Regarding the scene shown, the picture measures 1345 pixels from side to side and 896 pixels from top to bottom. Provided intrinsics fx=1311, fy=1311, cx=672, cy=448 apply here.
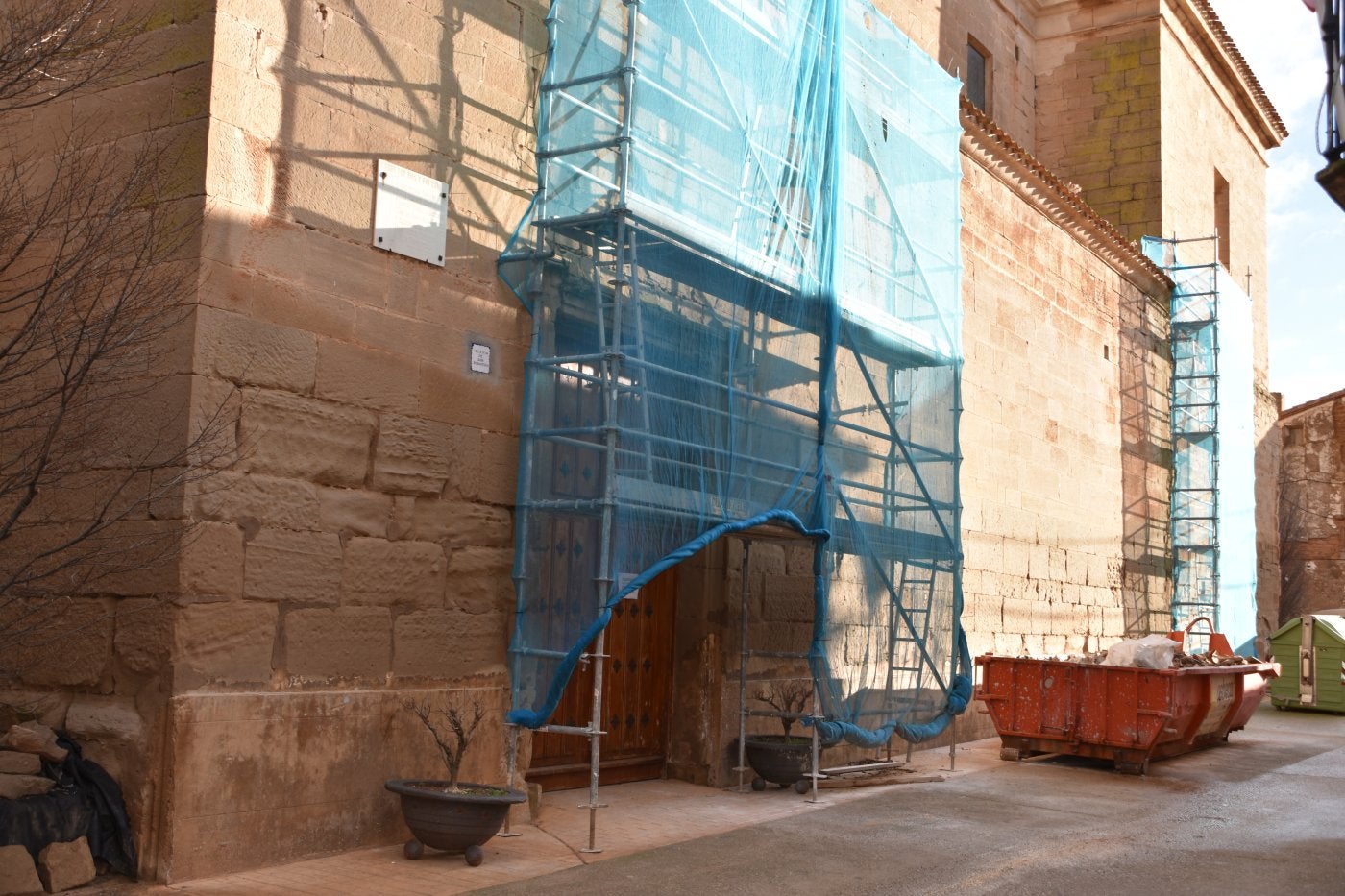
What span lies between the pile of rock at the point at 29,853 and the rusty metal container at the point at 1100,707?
820 centimetres

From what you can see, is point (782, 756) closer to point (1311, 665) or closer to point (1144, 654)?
point (1144, 654)

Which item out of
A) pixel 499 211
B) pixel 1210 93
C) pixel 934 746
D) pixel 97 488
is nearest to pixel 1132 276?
pixel 1210 93

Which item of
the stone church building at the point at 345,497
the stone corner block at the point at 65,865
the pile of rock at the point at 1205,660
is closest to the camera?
the stone corner block at the point at 65,865

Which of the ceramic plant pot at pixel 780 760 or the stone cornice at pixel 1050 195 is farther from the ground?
the stone cornice at pixel 1050 195

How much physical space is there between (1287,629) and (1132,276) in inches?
213

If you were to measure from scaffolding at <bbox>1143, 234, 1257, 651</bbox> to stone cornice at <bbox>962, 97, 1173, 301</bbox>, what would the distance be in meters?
0.88

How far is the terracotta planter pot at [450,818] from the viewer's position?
646 cm

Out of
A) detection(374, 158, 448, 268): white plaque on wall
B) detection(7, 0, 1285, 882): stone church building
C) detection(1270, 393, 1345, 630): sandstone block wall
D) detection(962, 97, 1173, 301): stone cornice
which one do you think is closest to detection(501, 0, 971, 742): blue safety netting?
detection(7, 0, 1285, 882): stone church building

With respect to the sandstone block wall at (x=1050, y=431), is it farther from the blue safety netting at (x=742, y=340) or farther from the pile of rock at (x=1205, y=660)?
the blue safety netting at (x=742, y=340)

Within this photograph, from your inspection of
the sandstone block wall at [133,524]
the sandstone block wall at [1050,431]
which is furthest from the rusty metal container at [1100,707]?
the sandstone block wall at [133,524]

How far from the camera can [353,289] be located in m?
6.88

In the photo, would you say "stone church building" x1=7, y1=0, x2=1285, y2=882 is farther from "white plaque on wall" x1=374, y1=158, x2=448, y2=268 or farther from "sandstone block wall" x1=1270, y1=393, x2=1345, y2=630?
"sandstone block wall" x1=1270, y1=393, x2=1345, y2=630

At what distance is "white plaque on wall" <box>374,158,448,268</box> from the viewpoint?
7.04 metres

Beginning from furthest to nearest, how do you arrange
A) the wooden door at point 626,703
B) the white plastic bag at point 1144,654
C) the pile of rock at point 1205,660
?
1. the pile of rock at point 1205,660
2. the white plastic bag at point 1144,654
3. the wooden door at point 626,703
